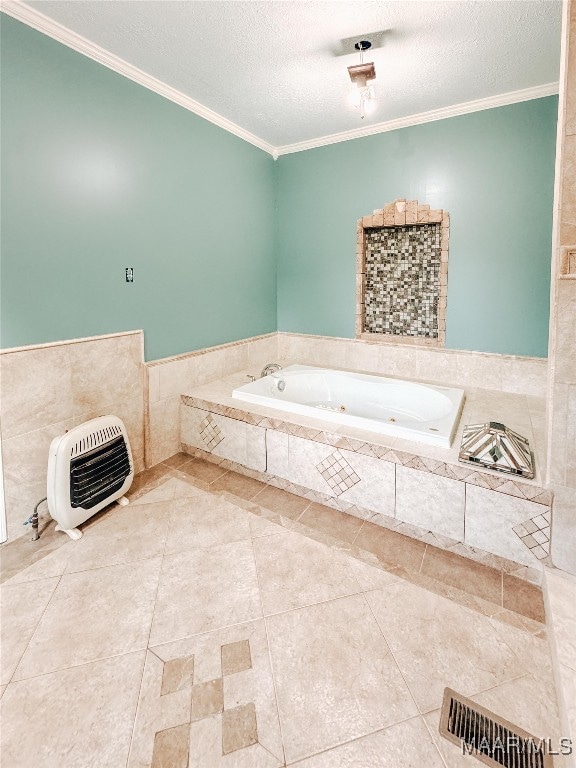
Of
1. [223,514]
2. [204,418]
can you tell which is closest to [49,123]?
[204,418]

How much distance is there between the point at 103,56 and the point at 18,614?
9.80 ft

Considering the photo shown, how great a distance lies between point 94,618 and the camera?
1.60 meters

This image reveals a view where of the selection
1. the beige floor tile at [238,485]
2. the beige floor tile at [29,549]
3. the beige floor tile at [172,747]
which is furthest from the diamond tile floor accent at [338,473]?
the beige floor tile at [29,549]

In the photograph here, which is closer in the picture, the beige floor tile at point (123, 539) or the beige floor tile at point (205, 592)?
the beige floor tile at point (205, 592)

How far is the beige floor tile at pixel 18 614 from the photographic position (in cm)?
143

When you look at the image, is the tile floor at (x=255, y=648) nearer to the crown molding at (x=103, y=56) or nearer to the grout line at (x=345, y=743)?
the grout line at (x=345, y=743)

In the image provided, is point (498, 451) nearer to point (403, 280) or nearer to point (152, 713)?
point (152, 713)

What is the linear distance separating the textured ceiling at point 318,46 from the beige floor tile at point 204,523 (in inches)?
106

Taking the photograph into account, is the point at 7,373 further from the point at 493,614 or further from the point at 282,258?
the point at 282,258

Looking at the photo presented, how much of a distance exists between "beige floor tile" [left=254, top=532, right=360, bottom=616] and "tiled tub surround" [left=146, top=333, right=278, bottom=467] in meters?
1.27

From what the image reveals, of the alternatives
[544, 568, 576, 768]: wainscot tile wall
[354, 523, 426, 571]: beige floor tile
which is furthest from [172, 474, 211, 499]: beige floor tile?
[544, 568, 576, 768]: wainscot tile wall

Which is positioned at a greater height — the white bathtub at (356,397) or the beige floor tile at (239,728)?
the white bathtub at (356,397)

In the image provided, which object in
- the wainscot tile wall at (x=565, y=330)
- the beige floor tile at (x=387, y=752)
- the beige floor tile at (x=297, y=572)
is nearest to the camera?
the beige floor tile at (x=387, y=752)

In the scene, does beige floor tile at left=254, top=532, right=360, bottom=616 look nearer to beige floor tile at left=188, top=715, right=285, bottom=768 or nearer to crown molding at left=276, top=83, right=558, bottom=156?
beige floor tile at left=188, top=715, right=285, bottom=768
